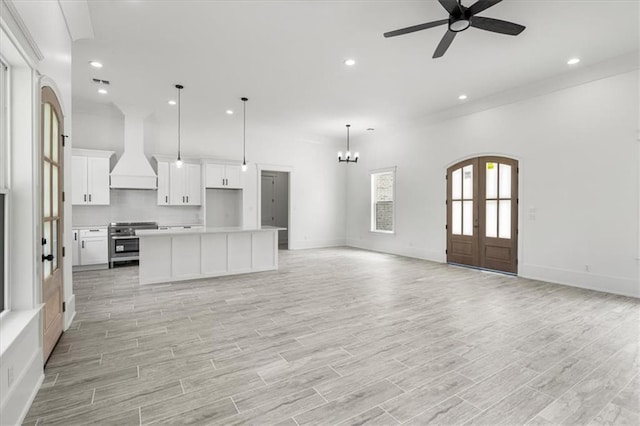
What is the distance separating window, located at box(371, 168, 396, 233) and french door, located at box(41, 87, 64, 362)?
7176 mm

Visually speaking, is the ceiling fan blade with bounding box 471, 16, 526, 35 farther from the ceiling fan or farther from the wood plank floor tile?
the wood plank floor tile

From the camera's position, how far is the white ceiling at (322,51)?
351cm

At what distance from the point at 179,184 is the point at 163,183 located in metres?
0.35

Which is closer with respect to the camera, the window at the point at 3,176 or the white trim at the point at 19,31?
the white trim at the point at 19,31

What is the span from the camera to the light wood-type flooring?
6.59 ft

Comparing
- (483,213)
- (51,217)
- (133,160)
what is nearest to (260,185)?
(133,160)

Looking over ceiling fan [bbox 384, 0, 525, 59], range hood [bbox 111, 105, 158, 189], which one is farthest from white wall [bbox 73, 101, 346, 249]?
ceiling fan [bbox 384, 0, 525, 59]

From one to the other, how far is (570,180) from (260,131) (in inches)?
284

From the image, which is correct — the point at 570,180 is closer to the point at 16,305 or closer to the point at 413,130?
the point at 413,130

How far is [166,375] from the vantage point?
2.43m

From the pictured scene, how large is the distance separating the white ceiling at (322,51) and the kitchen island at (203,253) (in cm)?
273

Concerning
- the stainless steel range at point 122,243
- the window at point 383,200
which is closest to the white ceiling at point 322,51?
the window at point 383,200

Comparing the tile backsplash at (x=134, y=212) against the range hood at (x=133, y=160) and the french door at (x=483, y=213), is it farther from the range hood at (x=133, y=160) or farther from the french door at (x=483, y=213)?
the french door at (x=483, y=213)

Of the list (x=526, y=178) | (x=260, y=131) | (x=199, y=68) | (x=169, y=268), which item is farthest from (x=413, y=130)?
(x=169, y=268)
